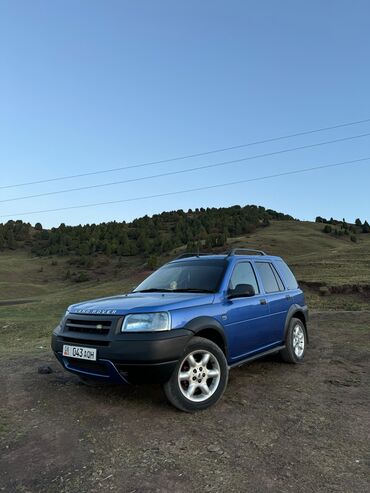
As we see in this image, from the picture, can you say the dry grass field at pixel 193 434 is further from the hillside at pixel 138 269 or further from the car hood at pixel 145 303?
the hillside at pixel 138 269

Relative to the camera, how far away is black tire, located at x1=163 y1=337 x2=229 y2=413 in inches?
183

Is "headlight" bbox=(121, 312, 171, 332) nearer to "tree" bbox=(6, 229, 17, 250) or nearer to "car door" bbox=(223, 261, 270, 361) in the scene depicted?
"car door" bbox=(223, 261, 270, 361)

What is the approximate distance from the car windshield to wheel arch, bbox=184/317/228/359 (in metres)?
0.58

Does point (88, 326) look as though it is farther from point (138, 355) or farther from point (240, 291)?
point (240, 291)

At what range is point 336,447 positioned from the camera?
4027mm

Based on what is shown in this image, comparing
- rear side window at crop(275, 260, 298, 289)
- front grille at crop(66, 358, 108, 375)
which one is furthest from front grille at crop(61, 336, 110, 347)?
rear side window at crop(275, 260, 298, 289)

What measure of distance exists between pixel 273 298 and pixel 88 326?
2928 millimetres

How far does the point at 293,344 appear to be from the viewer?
23.4 feet

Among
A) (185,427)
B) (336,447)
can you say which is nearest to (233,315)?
(185,427)

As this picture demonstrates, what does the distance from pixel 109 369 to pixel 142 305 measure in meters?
0.74

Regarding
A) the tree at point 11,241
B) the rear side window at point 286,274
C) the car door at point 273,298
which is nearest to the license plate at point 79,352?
the car door at point 273,298

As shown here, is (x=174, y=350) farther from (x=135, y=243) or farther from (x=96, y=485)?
(x=135, y=243)

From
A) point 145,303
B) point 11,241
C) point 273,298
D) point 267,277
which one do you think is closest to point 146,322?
point 145,303

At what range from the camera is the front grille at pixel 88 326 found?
4.80 m
